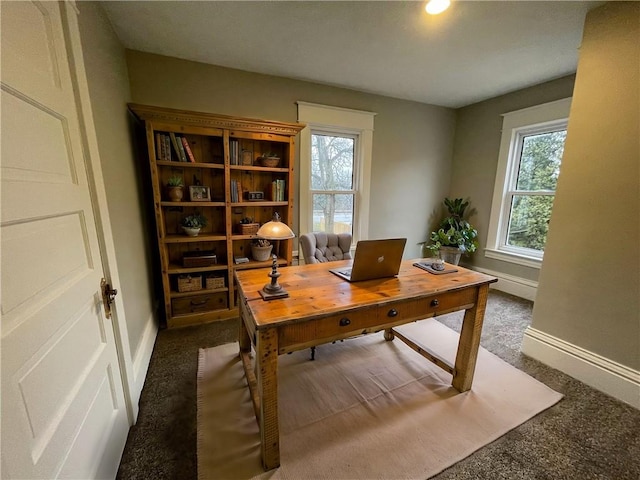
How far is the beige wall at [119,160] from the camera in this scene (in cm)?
151

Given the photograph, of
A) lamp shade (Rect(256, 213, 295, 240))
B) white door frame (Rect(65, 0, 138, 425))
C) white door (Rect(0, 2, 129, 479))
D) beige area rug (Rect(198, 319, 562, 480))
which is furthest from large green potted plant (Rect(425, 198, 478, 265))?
white door (Rect(0, 2, 129, 479))

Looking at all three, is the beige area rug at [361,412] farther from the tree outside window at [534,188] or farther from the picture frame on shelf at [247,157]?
the tree outside window at [534,188]

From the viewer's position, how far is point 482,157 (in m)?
3.60

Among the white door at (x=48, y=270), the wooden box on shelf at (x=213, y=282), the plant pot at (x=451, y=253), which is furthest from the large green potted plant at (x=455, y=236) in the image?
the white door at (x=48, y=270)

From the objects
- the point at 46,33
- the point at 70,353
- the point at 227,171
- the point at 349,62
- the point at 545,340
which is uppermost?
the point at 349,62

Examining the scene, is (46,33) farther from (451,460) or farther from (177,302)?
(451,460)

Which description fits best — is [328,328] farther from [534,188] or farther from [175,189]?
[534,188]

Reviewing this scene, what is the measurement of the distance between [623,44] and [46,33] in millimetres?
2980

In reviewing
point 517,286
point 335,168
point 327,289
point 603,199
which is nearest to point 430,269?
point 327,289

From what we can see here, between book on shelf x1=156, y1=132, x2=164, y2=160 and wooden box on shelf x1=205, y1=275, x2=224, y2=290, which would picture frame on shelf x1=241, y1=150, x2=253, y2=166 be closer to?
book on shelf x1=156, y1=132, x2=164, y2=160

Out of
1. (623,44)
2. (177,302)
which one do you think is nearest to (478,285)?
(623,44)

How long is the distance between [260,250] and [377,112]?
2285 millimetres

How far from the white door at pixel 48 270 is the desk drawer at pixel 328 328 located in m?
0.75

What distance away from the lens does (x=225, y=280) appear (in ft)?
8.90
